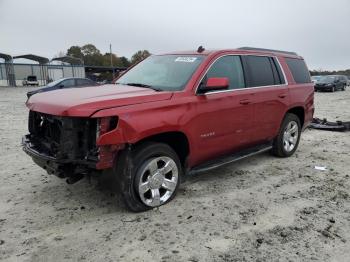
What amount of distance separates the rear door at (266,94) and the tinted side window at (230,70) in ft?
0.59

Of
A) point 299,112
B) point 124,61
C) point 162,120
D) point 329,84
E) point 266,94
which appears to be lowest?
point 329,84

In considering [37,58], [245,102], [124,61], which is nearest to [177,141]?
[245,102]

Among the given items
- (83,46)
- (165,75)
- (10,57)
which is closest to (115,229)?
(165,75)

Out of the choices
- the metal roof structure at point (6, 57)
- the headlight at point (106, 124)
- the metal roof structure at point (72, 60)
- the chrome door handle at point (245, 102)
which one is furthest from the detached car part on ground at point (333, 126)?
the metal roof structure at point (72, 60)

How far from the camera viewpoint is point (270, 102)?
5922 millimetres

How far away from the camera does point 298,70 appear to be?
698 cm


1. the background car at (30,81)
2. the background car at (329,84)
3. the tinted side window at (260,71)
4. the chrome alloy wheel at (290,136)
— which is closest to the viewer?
the tinted side window at (260,71)

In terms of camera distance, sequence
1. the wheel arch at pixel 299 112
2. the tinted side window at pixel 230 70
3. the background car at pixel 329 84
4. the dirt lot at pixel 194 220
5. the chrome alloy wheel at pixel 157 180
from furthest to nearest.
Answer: the background car at pixel 329 84 → the wheel arch at pixel 299 112 → the tinted side window at pixel 230 70 → the chrome alloy wheel at pixel 157 180 → the dirt lot at pixel 194 220

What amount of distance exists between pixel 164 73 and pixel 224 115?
1019 mm

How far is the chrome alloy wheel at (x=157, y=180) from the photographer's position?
414 cm

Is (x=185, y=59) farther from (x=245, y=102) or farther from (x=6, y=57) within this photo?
(x=6, y=57)

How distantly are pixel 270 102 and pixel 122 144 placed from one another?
3.05 metres

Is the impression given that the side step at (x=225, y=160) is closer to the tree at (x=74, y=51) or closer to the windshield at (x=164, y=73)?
the windshield at (x=164, y=73)

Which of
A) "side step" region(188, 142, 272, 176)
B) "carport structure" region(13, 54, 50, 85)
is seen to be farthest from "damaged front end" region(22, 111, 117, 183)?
"carport structure" region(13, 54, 50, 85)
